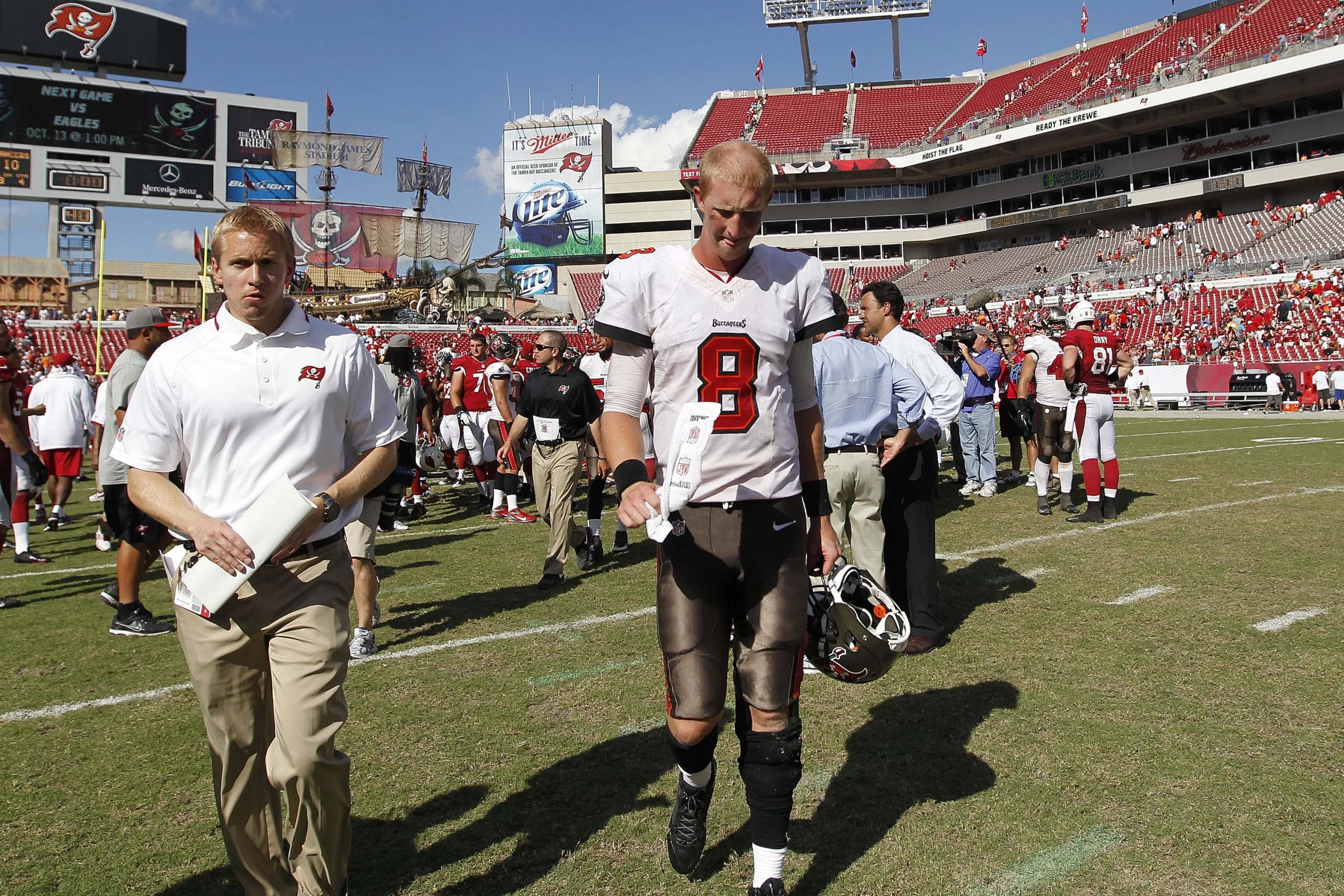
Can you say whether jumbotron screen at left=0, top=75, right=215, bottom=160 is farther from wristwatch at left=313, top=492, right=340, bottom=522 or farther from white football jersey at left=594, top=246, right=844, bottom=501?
white football jersey at left=594, top=246, right=844, bottom=501

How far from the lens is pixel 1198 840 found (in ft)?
9.62

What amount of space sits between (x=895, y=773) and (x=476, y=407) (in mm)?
9370

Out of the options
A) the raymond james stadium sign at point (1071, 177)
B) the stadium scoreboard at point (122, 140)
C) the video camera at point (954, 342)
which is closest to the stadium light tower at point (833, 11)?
the raymond james stadium sign at point (1071, 177)

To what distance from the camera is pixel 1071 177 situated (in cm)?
5444

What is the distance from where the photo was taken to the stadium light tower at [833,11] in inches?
2640

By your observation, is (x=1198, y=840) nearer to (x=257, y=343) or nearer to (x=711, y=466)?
(x=711, y=466)

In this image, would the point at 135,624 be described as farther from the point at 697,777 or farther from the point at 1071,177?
the point at 1071,177

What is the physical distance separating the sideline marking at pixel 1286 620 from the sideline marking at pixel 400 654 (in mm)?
3502

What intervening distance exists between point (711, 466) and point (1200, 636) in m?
3.77

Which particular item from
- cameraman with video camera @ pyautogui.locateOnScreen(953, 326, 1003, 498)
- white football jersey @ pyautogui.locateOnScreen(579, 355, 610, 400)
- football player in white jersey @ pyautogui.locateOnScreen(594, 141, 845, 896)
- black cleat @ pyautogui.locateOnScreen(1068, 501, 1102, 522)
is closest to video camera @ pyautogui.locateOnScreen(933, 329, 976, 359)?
cameraman with video camera @ pyautogui.locateOnScreen(953, 326, 1003, 498)

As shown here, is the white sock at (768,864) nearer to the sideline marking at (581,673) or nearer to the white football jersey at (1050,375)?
the sideline marking at (581,673)

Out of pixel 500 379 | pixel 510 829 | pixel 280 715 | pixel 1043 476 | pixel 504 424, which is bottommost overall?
pixel 510 829

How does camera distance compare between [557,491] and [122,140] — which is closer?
[557,491]

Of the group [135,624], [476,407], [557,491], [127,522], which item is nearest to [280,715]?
[127,522]
